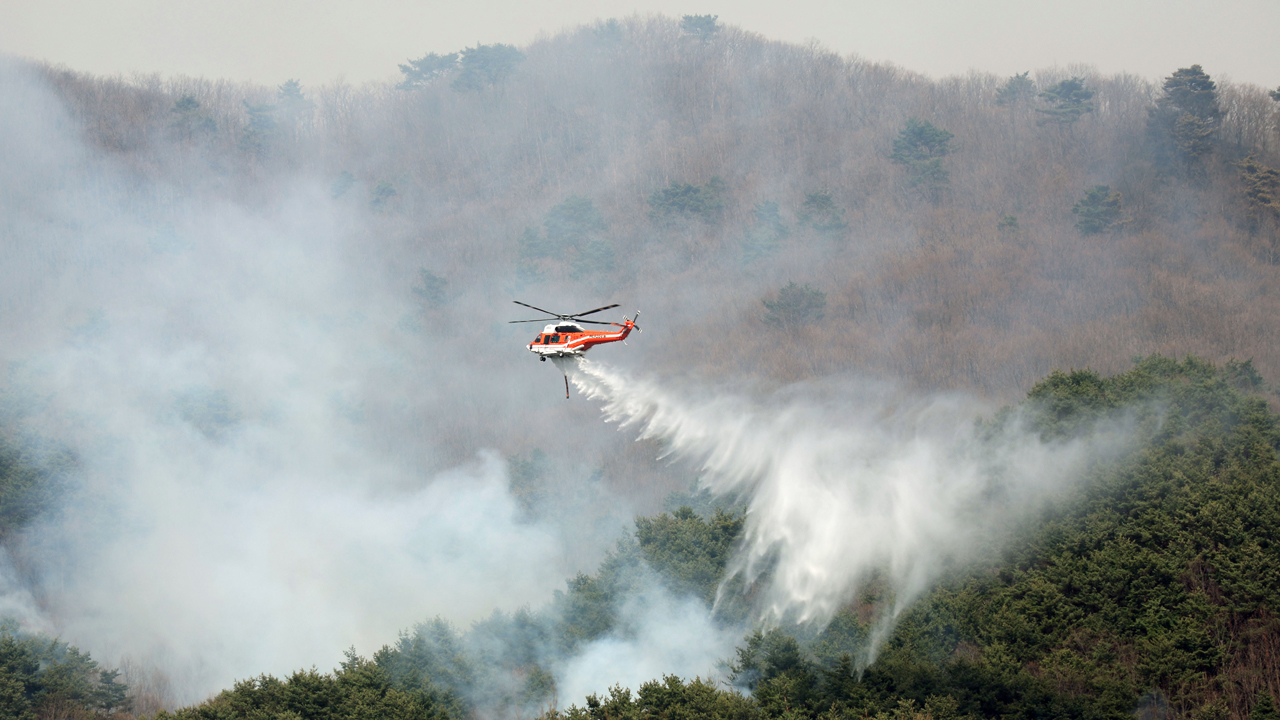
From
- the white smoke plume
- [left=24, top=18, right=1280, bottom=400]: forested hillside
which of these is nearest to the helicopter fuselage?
the white smoke plume

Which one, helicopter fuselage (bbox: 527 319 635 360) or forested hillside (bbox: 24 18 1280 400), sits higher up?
forested hillside (bbox: 24 18 1280 400)

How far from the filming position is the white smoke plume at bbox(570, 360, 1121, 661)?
44844 mm

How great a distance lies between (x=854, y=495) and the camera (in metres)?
50.3

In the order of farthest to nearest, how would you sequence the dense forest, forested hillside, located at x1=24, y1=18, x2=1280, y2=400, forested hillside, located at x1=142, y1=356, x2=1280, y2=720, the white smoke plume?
forested hillside, located at x1=24, y1=18, x2=1280, y2=400, the white smoke plume, the dense forest, forested hillside, located at x1=142, y1=356, x2=1280, y2=720

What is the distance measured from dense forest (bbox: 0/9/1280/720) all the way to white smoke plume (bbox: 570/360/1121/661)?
49.5 inches

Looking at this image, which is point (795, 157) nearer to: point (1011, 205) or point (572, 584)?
point (1011, 205)

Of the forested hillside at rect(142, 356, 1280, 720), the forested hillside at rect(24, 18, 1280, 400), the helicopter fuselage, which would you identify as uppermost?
the forested hillside at rect(24, 18, 1280, 400)

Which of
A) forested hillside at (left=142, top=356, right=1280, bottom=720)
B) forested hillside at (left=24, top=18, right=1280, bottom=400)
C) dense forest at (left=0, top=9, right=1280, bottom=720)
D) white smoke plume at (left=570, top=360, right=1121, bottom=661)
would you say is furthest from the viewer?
forested hillside at (left=24, top=18, right=1280, bottom=400)

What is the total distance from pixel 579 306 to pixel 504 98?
60.0 meters

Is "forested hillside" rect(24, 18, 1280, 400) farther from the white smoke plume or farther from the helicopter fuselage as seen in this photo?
the helicopter fuselage

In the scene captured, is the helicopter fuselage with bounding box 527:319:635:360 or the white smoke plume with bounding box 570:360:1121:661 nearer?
the helicopter fuselage with bounding box 527:319:635:360

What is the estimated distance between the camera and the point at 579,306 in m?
108

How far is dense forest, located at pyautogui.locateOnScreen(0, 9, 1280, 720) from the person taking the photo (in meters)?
38.8

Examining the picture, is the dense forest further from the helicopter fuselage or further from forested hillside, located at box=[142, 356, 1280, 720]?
the helicopter fuselage
